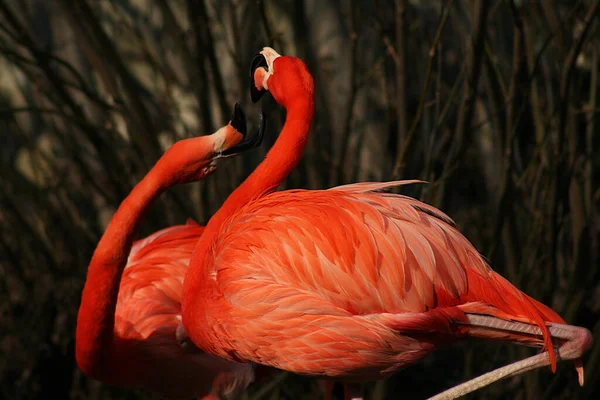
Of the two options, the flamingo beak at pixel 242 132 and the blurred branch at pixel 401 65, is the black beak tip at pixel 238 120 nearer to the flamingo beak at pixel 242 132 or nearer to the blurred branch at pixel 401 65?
the flamingo beak at pixel 242 132

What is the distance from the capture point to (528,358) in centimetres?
207

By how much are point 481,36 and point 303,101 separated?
0.53m

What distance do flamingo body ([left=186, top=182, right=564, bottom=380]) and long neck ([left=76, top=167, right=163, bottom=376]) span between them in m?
0.29

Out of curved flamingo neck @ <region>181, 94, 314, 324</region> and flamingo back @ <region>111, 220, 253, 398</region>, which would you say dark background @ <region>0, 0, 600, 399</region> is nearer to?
flamingo back @ <region>111, 220, 253, 398</region>

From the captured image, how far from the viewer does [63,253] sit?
398 centimetres

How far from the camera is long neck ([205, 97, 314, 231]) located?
87.7 inches

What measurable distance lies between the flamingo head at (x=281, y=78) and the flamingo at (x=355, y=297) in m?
0.31

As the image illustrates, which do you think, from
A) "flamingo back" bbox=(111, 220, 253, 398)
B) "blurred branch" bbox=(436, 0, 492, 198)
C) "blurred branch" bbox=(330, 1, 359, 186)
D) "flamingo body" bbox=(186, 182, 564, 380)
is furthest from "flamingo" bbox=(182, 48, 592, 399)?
"blurred branch" bbox=(330, 1, 359, 186)

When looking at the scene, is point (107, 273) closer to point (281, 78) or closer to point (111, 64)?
point (281, 78)

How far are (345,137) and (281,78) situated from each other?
0.69m

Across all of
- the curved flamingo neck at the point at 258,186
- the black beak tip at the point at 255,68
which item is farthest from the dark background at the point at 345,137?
the curved flamingo neck at the point at 258,186

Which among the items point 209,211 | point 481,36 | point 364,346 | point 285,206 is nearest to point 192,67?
point 209,211

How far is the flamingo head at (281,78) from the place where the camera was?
2.22 m

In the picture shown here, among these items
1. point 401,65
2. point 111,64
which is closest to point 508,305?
point 401,65
